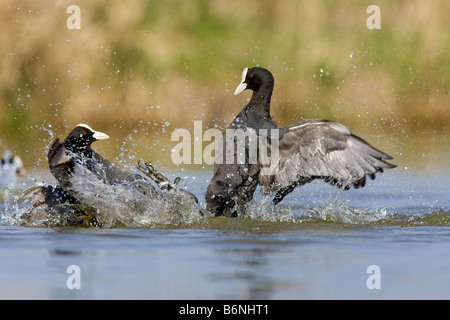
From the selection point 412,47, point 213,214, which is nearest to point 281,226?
point 213,214

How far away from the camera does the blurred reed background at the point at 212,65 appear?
1365cm

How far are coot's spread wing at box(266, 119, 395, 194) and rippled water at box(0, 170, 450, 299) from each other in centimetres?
34

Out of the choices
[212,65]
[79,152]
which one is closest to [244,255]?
[79,152]

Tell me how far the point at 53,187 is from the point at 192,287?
2.86 m

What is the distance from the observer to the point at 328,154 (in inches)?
263

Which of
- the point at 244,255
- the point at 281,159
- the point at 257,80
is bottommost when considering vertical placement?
the point at 244,255

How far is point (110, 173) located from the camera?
662 centimetres

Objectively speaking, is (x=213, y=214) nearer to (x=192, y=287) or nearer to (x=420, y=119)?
(x=192, y=287)

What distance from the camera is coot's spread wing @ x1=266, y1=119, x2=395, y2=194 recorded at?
661 cm

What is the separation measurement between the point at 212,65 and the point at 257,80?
693 cm

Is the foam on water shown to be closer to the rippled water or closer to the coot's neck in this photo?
the rippled water

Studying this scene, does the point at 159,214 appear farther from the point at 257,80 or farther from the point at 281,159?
the point at 257,80

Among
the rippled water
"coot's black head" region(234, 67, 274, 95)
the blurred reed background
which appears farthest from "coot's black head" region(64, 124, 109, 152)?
the blurred reed background

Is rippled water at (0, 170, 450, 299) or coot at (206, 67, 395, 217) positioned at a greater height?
coot at (206, 67, 395, 217)
